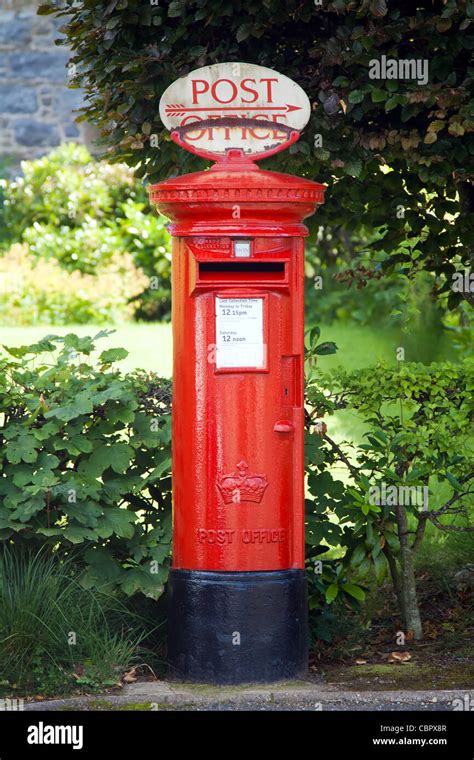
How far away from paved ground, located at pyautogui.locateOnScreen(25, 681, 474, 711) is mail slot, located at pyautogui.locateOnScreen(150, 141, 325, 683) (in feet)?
0.32

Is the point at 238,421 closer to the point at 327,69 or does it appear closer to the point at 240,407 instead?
the point at 240,407

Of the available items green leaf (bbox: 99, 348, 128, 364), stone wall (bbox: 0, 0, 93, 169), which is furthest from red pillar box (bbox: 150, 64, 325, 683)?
stone wall (bbox: 0, 0, 93, 169)

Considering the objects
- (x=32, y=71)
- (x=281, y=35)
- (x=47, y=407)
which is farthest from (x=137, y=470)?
(x=32, y=71)

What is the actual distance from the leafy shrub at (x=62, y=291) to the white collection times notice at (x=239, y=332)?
753 centimetres

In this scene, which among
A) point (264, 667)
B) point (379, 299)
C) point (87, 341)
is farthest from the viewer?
point (379, 299)

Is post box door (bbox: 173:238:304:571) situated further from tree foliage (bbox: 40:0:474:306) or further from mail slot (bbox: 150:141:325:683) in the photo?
tree foliage (bbox: 40:0:474:306)

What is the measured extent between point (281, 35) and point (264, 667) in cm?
239

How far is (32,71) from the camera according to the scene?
14.4 m

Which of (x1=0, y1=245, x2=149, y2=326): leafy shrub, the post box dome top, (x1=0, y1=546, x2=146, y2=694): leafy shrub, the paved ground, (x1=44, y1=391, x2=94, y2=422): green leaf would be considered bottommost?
the paved ground

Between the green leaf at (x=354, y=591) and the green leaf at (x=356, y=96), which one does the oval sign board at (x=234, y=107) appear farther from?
the green leaf at (x=354, y=591)

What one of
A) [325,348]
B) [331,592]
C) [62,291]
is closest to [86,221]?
[62,291]

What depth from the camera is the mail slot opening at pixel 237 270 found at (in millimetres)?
4141

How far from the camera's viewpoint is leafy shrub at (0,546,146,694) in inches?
169

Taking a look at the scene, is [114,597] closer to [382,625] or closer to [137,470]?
[137,470]
